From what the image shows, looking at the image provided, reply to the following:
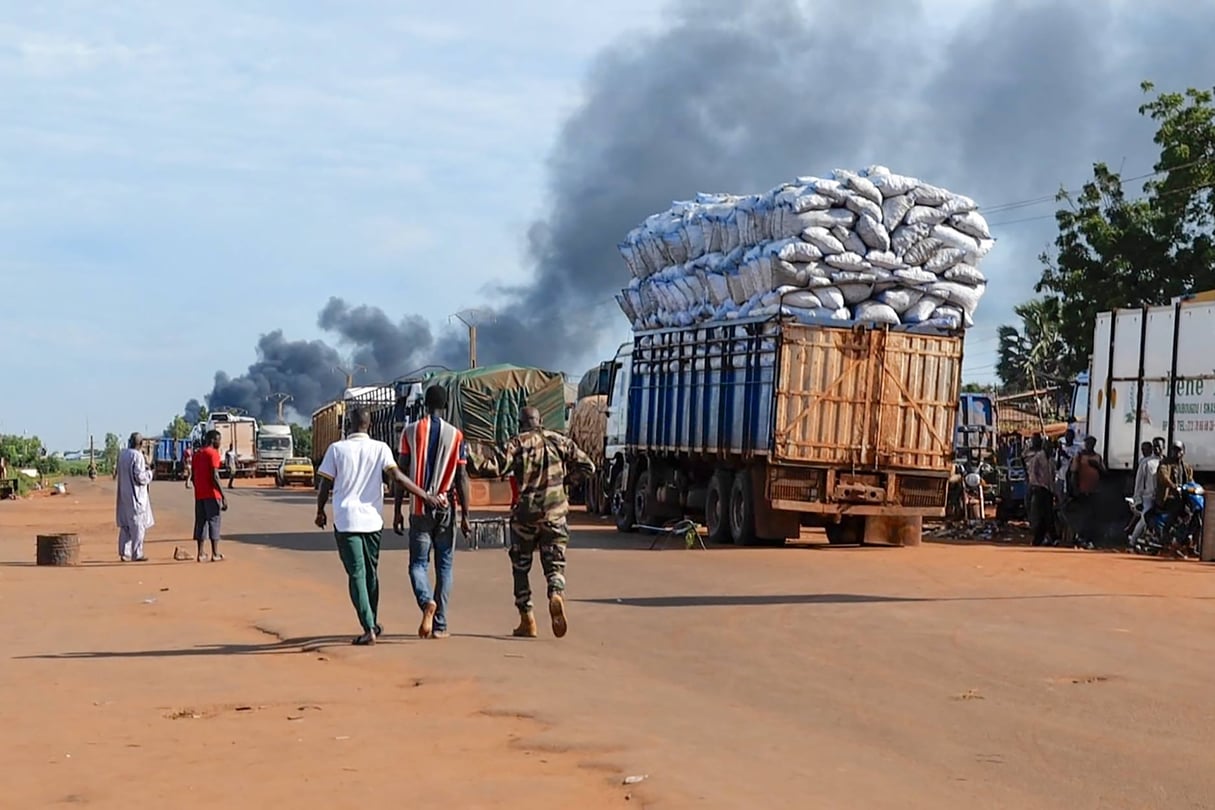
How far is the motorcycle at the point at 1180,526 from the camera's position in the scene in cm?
2119

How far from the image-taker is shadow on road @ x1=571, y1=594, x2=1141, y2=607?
14438 millimetres

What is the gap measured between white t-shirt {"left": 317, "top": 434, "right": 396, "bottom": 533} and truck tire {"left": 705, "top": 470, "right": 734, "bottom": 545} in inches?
449

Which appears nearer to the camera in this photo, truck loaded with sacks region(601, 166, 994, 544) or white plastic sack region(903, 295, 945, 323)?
truck loaded with sacks region(601, 166, 994, 544)

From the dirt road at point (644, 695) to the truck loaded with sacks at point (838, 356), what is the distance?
3.74 meters

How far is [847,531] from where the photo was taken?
22656mm

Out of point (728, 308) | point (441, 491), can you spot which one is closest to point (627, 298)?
point (728, 308)

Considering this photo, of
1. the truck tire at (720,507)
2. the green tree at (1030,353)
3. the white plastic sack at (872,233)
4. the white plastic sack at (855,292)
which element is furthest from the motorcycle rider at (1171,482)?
the green tree at (1030,353)

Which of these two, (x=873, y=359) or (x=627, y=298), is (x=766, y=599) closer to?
(x=873, y=359)

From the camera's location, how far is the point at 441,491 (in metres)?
Result: 11.6

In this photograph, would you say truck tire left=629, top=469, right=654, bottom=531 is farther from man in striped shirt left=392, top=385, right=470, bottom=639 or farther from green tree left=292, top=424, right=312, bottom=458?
green tree left=292, top=424, right=312, bottom=458

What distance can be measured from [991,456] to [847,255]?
48.9 feet

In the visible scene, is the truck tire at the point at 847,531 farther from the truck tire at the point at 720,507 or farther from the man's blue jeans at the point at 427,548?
the man's blue jeans at the point at 427,548

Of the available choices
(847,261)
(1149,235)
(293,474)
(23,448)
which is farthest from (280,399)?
(847,261)

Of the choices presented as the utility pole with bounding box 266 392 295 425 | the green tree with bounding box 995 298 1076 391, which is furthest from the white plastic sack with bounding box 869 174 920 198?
the utility pole with bounding box 266 392 295 425
